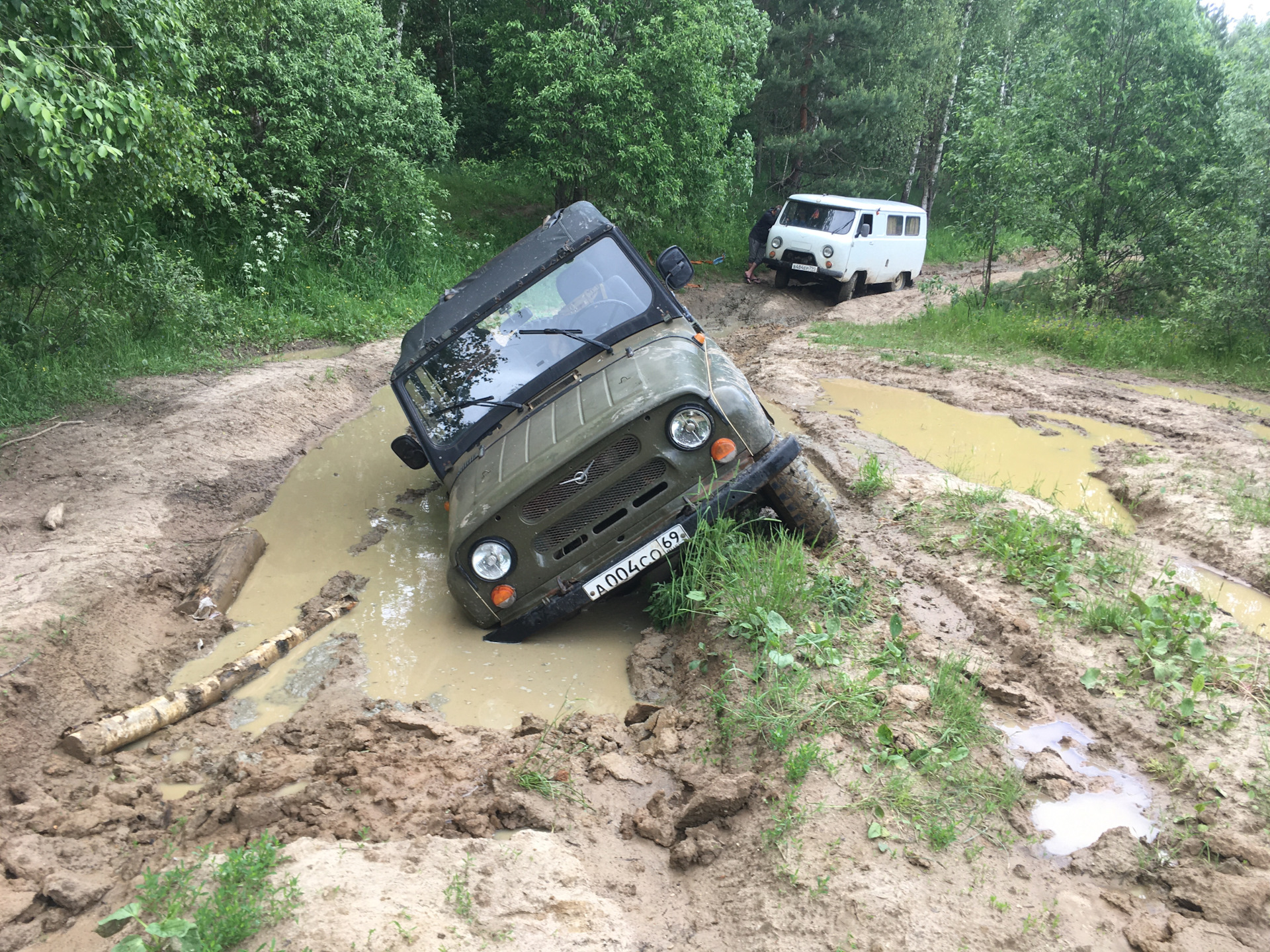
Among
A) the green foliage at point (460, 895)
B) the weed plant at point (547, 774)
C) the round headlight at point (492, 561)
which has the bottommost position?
the weed plant at point (547, 774)

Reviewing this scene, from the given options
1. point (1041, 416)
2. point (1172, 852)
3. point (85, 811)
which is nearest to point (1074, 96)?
point (1041, 416)

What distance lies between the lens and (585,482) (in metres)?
3.85

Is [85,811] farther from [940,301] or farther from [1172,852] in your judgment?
[940,301]

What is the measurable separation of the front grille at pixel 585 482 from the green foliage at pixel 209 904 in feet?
5.63

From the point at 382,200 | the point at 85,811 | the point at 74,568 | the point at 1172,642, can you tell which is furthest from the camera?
the point at 382,200

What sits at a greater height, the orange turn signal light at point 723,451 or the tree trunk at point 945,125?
the tree trunk at point 945,125

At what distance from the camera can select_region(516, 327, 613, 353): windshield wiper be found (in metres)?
4.56

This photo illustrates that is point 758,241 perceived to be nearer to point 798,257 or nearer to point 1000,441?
point 798,257

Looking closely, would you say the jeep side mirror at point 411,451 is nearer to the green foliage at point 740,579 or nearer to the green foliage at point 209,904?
the green foliage at point 740,579

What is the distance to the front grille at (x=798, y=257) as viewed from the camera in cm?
1501

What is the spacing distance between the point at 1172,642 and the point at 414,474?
218 inches

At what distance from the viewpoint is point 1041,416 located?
800 cm

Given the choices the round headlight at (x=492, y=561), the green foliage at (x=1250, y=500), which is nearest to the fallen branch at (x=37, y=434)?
the round headlight at (x=492, y=561)

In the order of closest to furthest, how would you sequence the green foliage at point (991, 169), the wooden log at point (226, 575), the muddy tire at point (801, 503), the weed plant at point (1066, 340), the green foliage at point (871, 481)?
the muddy tire at point (801, 503) < the wooden log at point (226, 575) < the green foliage at point (871, 481) < the weed plant at point (1066, 340) < the green foliage at point (991, 169)
